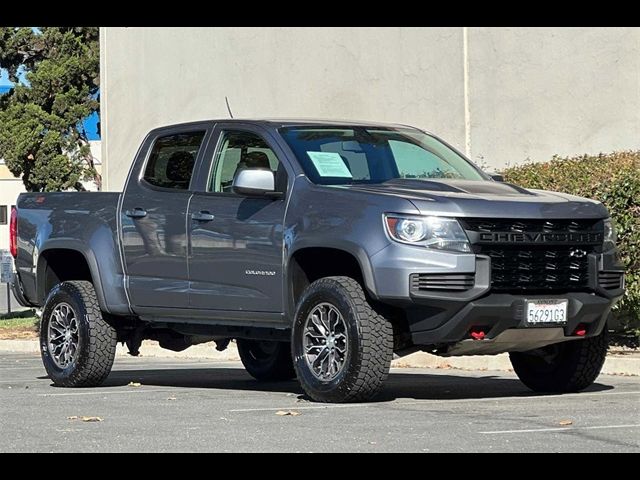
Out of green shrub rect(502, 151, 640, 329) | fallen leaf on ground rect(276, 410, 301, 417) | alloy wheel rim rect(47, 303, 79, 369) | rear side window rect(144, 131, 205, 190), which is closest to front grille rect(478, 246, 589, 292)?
fallen leaf on ground rect(276, 410, 301, 417)

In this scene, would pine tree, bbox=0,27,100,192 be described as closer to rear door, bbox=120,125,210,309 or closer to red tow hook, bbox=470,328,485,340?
rear door, bbox=120,125,210,309

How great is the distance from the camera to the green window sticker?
10789 mm

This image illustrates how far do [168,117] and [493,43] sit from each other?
685cm

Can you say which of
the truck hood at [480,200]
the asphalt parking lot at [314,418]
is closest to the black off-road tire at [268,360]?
the asphalt parking lot at [314,418]

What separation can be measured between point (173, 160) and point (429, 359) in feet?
14.3

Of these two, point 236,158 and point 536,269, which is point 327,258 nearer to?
point 236,158

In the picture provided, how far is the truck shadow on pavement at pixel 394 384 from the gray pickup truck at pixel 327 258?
1.28 ft

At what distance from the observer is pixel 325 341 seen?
33.8 feet

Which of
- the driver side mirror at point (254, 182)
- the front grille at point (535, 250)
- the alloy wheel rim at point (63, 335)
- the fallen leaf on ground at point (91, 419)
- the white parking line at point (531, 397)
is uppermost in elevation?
the driver side mirror at point (254, 182)

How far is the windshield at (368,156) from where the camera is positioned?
10.9m

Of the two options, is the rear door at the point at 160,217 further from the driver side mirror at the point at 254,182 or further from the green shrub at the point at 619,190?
the green shrub at the point at 619,190

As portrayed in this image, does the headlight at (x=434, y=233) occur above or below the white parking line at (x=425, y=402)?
above
